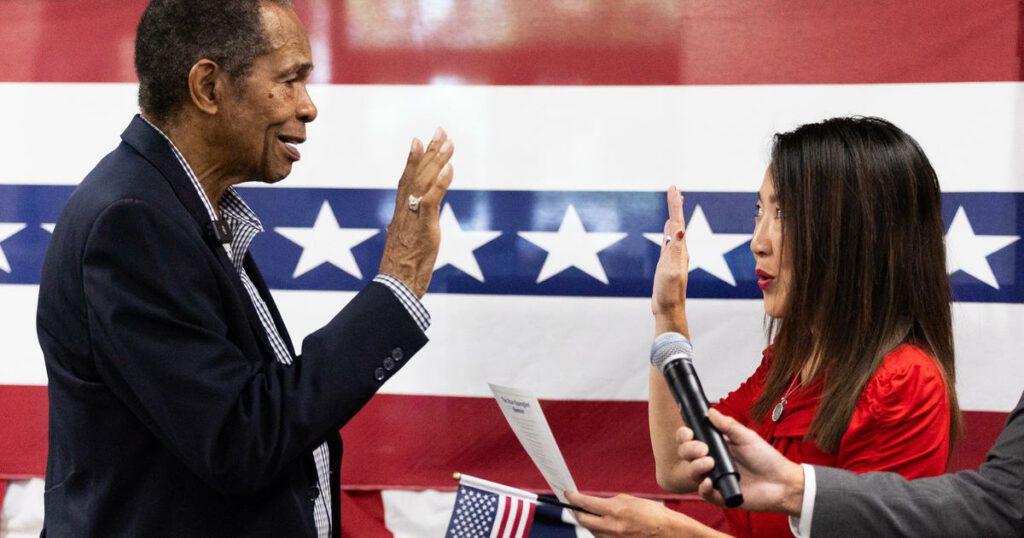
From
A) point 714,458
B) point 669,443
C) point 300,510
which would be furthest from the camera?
point 669,443

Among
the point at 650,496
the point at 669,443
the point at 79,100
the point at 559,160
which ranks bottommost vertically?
the point at 650,496

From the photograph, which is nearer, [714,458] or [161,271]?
[714,458]

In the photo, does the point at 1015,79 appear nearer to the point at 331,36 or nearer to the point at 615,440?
the point at 615,440

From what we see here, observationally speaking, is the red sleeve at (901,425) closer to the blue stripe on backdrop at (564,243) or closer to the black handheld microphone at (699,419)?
the black handheld microphone at (699,419)

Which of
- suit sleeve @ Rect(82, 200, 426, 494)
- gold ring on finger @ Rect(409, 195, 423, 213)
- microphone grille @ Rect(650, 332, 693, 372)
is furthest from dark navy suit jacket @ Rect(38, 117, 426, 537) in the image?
microphone grille @ Rect(650, 332, 693, 372)

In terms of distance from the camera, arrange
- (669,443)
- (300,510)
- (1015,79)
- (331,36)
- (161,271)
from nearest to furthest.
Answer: (161,271)
(300,510)
(669,443)
(1015,79)
(331,36)

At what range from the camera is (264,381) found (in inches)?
47.1

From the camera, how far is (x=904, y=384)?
4.33 feet

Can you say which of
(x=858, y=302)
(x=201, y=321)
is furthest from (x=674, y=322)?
(x=201, y=321)

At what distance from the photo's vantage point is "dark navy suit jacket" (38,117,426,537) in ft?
3.74

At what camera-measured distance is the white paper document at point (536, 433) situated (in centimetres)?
134

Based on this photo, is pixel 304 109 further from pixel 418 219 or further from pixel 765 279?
pixel 765 279

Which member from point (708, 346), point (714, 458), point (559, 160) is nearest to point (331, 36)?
point (559, 160)

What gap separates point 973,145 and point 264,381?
4.79 ft
